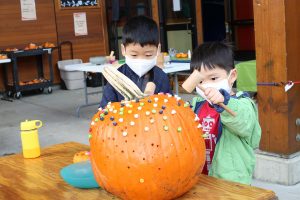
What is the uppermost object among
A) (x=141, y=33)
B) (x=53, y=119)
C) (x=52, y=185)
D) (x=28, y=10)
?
(x=28, y=10)

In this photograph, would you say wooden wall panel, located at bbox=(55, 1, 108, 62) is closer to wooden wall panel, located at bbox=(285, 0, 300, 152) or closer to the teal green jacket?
wooden wall panel, located at bbox=(285, 0, 300, 152)

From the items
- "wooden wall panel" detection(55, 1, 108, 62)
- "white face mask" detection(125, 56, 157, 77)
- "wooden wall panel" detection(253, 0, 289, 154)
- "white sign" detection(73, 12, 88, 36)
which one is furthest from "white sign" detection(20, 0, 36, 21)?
"white face mask" detection(125, 56, 157, 77)

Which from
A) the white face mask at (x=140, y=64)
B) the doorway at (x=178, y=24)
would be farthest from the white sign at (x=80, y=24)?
the white face mask at (x=140, y=64)

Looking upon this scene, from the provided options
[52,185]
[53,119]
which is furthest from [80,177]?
[53,119]

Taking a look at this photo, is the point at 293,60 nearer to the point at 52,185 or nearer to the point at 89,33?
the point at 52,185

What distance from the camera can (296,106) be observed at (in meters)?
3.56

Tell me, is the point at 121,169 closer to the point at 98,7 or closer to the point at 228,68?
the point at 228,68

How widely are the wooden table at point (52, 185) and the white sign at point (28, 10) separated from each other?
8062 millimetres

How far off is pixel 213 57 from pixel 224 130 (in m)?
0.29

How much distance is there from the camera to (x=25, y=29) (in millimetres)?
9836

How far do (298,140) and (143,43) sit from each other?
6.49 ft

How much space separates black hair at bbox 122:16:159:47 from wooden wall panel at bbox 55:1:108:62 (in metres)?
8.37

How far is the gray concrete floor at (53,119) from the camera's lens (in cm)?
540

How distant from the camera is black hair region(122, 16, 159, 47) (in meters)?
2.09
